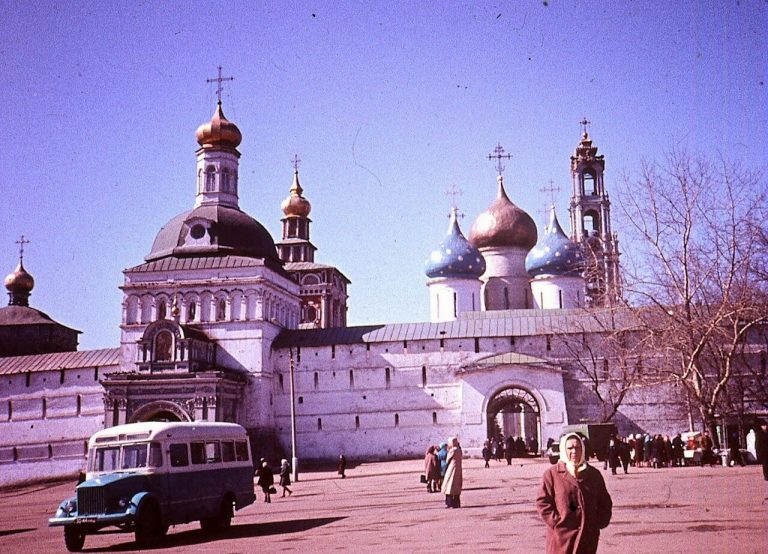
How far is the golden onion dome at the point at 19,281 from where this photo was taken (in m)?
61.3

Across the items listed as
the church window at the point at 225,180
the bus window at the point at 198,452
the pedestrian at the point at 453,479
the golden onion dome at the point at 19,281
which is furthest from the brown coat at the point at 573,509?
the golden onion dome at the point at 19,281

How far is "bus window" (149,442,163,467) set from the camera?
14.1 m

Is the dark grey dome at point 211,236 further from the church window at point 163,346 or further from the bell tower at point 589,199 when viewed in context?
the bell tower at point 589,199

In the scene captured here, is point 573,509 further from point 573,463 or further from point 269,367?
point 269,367

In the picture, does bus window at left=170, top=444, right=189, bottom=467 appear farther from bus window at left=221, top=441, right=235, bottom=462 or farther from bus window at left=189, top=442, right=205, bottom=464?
bus window at left=221, top=441, right=235, bottom=462

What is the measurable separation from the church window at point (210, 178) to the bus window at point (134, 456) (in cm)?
→ 3561

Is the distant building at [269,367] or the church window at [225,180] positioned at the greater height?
the church window at [225,180]

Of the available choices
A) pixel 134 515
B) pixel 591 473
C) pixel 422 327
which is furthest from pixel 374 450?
pixel 591 473

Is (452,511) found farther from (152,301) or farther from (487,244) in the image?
(487,244)

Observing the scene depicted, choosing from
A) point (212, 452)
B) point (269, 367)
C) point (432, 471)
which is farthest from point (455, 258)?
point (212, 452)

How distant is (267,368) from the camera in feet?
143

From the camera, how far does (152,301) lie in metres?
44.3

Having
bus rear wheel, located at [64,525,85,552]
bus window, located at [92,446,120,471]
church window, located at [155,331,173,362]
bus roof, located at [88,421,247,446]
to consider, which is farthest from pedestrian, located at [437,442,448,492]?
→ church window, located at [155,331,173,362]

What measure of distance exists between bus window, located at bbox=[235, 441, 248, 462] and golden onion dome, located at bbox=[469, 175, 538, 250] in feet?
123
